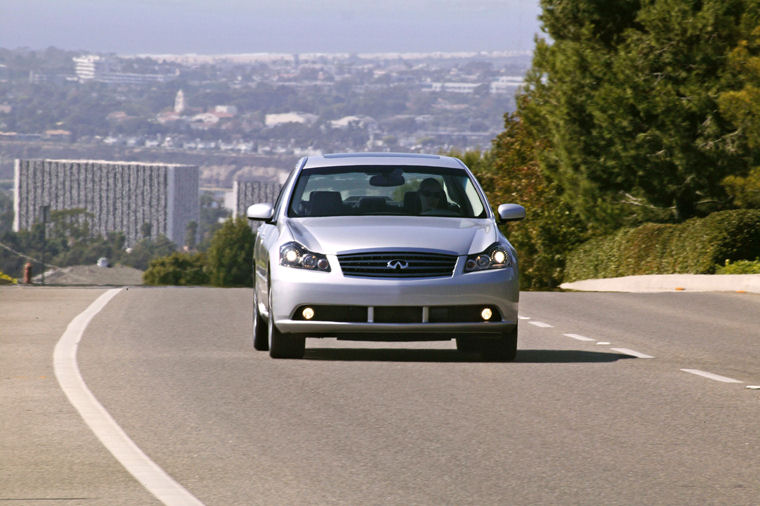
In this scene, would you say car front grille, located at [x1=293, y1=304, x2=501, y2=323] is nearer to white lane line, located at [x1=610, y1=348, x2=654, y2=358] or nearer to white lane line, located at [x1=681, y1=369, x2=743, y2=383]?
white lane line, located at [x1=681, y1=369, x2=743, y2=383]

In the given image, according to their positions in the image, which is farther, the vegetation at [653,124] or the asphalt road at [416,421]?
the vegetation at [653,124]

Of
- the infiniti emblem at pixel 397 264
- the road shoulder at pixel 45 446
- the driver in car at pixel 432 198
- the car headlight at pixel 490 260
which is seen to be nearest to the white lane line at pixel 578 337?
the driver in car at pixel 432 198

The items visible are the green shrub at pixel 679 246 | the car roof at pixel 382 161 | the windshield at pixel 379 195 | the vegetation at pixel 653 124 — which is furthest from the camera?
the vegetation at pixel 653 124

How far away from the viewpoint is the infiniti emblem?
38.3ft

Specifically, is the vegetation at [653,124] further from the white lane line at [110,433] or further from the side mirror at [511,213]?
the white lane line at [110,433]

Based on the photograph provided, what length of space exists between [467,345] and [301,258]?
2115 mm

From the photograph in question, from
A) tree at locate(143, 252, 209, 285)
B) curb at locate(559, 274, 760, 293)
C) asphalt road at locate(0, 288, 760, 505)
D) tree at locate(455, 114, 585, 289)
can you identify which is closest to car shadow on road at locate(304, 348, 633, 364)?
asphalt road at locate(0, 288, 760, 505)

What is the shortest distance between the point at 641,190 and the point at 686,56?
3.35m

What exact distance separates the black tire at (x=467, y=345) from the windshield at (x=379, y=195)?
1.13 metres

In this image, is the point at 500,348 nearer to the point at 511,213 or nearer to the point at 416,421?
the point at 511,213

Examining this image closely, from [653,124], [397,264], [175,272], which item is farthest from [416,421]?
[175,272]

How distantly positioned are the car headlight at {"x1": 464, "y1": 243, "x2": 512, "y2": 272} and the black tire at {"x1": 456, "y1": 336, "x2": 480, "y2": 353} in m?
1.31

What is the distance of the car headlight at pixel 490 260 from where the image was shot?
11.8m

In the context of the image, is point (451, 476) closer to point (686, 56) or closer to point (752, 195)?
point (752, 195)
